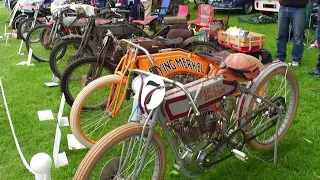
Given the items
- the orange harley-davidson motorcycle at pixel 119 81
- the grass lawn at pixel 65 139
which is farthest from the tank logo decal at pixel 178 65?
the grass lawn at pixel 65 139

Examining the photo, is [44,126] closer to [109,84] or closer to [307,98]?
[109,84]

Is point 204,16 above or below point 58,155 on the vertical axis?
above

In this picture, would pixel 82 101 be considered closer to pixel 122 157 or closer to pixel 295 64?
pixel 122 157

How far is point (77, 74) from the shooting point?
450 centimetres

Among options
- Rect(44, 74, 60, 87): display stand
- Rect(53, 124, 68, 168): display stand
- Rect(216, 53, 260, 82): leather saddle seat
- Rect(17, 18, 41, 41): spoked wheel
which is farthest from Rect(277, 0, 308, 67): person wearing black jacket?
Rect(17, 18, 41, 41): spoked wheel

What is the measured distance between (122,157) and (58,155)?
117 cm

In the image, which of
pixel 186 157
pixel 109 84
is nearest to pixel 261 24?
pixel 109 84

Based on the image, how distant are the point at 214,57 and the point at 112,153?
1475 mm

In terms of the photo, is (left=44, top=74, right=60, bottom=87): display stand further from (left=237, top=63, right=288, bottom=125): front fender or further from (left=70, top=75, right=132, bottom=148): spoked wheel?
(left=237, top=63, right=288, bottom=125): front fender

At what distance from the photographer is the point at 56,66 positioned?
5.54 metres

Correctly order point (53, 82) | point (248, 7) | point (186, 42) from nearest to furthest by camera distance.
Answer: point (186, 42)
point (53, 82)
point (248, 7)

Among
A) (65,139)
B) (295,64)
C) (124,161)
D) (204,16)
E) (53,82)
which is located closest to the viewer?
(124,161)

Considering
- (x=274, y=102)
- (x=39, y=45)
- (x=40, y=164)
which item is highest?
(x=40, y=164)

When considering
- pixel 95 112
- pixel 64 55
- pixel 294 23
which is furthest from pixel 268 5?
pixel 95 112
